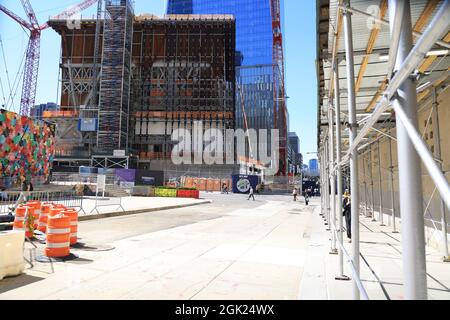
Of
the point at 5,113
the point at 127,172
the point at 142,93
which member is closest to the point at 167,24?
the point at 142,93

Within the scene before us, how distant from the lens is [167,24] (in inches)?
3091

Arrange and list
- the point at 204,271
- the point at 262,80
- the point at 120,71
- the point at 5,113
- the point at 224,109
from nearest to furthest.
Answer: the point at 204,271, the point at 5,113, the point at 120,71, the point at 224,109, the point at 262,80

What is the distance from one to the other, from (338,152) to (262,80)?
454ft

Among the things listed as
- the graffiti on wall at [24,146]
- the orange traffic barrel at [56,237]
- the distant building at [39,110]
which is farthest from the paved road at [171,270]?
the distant building at [39,110]

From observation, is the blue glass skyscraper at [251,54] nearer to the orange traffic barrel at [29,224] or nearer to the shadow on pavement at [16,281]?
the orange traffic barrel at [29,224]

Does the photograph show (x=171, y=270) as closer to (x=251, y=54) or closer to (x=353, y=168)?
(x=353, y=168)

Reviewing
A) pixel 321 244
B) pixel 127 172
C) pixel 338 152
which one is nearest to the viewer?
pixel 338 152

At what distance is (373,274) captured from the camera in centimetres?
668

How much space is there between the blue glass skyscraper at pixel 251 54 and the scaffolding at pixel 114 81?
7157 cm

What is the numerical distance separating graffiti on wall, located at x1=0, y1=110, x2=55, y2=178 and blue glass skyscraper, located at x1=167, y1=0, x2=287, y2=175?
10230 cm

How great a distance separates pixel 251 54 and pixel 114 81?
3265 inches

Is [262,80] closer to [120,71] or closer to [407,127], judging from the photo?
[120,71]

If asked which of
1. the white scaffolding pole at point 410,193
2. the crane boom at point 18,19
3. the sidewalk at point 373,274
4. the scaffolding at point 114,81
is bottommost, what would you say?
the sidewalk at point 373,274

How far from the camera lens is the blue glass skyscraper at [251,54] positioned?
13350cm
